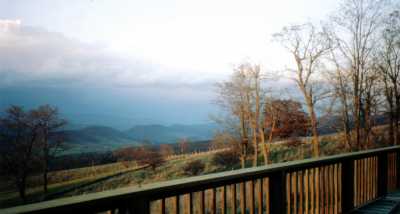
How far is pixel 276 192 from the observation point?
3.42m

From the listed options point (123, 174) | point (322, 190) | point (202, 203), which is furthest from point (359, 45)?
point (123, 174)

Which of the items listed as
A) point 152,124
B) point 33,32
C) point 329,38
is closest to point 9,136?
point 33,32

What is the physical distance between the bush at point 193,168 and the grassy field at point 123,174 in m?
0.40

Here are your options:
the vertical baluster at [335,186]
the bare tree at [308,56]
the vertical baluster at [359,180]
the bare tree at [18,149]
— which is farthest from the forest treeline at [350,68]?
the bare tree at [18,149]

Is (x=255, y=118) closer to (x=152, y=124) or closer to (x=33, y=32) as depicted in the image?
(x=33, y=32)

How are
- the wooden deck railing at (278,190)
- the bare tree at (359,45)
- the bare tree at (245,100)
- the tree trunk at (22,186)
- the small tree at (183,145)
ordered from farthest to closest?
the small tree at (183,145), the bare tree at (245,100), the tree trunk at (22,186), the bare tree at (359,45), the wooden deck railing at (278,190)

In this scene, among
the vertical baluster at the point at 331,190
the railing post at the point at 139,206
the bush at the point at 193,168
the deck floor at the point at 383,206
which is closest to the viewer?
the railing post at the point at 139,206

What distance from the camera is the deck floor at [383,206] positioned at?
5.10 meters

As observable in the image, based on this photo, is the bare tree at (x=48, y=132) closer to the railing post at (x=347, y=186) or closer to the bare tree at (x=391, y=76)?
the railing post at (x=347, y=186)

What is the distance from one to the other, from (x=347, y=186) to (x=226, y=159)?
82.7ft

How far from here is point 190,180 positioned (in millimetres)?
2480

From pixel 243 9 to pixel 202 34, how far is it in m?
4.32

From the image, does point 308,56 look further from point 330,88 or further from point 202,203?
point 202,203

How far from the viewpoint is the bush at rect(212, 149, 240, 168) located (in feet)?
92.1
